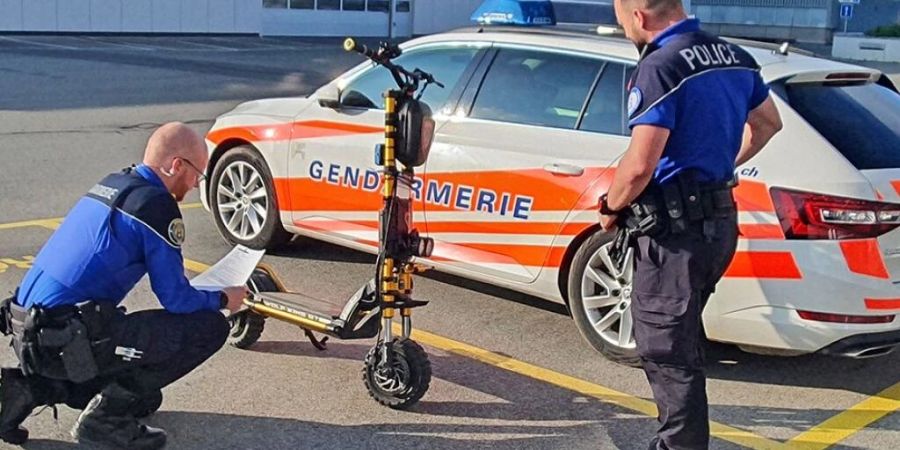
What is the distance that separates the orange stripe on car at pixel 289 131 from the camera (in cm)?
641

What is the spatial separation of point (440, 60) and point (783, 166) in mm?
2220

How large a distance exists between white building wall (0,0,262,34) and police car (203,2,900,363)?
18.8m

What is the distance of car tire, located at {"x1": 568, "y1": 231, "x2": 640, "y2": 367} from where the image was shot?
5359 millimetres

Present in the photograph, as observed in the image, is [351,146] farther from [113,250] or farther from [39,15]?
[39,15]

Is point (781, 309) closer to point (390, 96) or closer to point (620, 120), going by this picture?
point (620, 120)

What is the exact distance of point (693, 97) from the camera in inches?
147

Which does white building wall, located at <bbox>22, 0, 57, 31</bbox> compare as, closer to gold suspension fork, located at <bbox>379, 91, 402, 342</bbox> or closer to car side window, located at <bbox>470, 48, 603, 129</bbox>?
car side window, located at <bbox>470, 48, 603, 129</bbox>

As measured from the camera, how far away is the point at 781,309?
498 cm

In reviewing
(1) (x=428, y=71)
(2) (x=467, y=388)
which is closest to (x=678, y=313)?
(2) (x=467, y=388)

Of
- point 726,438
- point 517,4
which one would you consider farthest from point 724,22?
point 726,438

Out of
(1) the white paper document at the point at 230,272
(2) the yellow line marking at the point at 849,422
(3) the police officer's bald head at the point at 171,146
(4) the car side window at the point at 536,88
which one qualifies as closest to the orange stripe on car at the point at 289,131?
(4) the car side window at the point at 536,88

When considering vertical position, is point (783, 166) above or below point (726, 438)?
above

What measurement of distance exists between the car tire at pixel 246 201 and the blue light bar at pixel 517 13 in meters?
1.72

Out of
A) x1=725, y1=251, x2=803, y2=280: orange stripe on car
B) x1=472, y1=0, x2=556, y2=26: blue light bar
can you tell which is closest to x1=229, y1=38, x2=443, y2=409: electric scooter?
x1=725, y1=251, x2=803, y2=280: orange stripe on car
